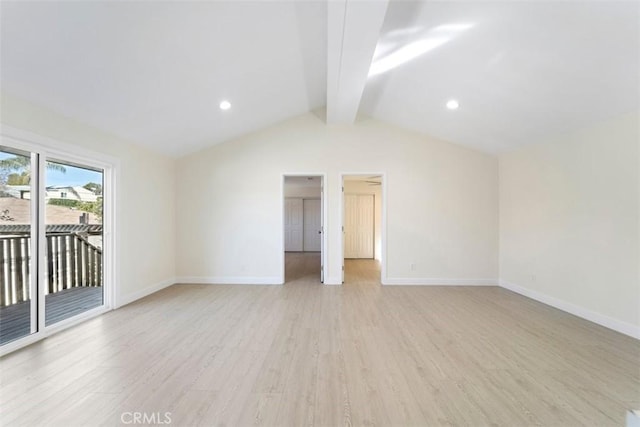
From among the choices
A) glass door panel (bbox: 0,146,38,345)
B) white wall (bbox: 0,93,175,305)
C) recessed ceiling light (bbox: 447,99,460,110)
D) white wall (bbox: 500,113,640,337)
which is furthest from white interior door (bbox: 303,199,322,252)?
glass door panel (bbox: 0,146,38,345)

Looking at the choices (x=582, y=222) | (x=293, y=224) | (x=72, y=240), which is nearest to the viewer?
(x=582, y=222)

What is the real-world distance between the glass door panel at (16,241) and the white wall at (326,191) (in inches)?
93.6

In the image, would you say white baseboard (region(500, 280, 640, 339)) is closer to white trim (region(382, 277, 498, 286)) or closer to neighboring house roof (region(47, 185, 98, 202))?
white trim (region(382, 277, 498, 286))

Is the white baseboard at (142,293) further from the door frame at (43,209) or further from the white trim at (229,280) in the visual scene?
the white trim at (229,280)

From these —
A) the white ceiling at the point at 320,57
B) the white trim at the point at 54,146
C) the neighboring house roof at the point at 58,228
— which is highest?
the white ceiling at the point at 320,57

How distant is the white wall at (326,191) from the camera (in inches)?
194

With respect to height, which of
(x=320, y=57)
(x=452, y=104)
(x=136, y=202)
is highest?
(x=320, y=57)

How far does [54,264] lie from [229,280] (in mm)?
2419

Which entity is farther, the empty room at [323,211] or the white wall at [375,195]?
the white wall at [375,195]

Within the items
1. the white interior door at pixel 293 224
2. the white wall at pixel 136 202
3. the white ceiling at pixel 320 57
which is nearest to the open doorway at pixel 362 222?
the white interior door at pixel 293 224

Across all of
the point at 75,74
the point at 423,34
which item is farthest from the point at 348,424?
the point at 75,74

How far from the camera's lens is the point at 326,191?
499cm

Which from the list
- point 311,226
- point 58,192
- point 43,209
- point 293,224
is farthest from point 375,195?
point 43,209

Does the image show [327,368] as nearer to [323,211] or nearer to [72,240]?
[323,211]
